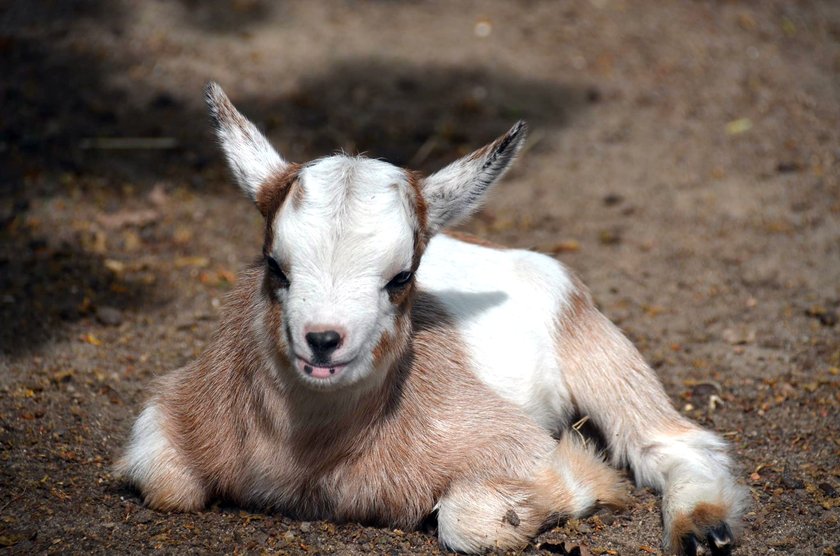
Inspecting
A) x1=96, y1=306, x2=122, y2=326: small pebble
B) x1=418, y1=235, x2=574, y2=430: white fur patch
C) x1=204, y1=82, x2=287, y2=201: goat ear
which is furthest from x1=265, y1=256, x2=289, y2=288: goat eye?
x1=96, y1=306, x2=122, y2=326: small pebble

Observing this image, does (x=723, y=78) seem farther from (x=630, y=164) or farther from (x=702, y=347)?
(x=702, y=347)

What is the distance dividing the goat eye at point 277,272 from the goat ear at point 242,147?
495 mm

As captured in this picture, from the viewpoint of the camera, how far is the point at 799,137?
953cm

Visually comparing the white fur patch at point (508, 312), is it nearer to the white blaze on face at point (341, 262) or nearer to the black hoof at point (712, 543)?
the white blaze on face at point (341, 262)

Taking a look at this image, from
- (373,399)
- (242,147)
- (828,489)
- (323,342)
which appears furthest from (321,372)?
(828,489)

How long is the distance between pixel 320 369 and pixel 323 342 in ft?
0.46

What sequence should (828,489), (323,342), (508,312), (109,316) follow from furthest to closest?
(109,316), (508,312), (828,489), (323,342)

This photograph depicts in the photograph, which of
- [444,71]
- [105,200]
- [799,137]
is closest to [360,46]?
[444,71]

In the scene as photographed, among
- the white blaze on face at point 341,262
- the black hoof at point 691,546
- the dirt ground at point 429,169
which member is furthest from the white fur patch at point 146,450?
the black hoof at point 691,546

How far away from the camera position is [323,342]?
4.05 m

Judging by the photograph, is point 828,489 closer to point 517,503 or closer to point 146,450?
point 517,503

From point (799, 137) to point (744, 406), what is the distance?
4.38 m

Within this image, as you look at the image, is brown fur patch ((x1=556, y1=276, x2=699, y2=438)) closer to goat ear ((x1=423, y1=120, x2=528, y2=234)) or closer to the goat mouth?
goat ear ((x1=423, y1=120, x2=528, y2=234))

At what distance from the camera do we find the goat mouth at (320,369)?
4133 mm
